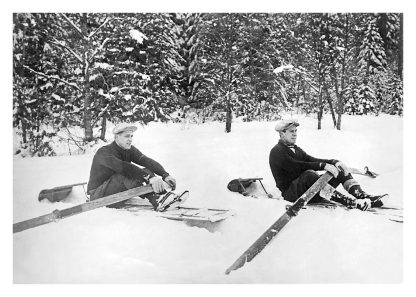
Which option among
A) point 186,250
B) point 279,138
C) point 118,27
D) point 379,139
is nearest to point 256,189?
point 279,138

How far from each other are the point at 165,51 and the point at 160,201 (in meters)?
1.43

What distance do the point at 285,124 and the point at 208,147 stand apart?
2.45ft

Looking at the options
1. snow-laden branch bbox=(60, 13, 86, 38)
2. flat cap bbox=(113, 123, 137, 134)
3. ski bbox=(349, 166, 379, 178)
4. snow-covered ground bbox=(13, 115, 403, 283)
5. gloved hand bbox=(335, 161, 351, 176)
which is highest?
snow-laden branch bbox=(60, 13, 86, 38)

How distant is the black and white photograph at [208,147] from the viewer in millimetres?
3775

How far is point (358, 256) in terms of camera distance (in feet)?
12.3

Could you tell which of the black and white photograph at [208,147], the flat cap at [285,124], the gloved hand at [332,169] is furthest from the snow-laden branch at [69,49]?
the gloved hand at [332,169]

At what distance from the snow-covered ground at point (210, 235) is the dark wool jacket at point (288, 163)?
58 mm

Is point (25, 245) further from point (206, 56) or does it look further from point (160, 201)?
point (206, 56)

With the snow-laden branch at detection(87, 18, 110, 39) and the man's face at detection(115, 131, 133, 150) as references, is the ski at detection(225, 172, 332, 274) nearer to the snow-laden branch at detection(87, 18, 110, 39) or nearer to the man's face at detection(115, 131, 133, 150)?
the man's face at detection(115, 131, 133, 150)

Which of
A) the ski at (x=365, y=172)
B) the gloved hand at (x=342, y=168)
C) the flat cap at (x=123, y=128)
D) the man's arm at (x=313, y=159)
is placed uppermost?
the flat cap at (x=123, y=128)

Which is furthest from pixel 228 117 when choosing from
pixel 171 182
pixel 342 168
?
pixel 342 168

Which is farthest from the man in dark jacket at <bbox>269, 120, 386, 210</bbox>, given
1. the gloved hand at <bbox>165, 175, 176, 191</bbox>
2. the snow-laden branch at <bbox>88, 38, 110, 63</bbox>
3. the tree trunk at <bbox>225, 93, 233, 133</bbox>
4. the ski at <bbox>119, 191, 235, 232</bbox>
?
the snow-laden branch at <bbox>88, 38, 110, 63</bbox>

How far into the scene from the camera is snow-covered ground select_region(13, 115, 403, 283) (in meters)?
3.76

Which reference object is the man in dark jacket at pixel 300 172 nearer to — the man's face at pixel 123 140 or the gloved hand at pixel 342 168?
the gloved hand at pixel 342 168
